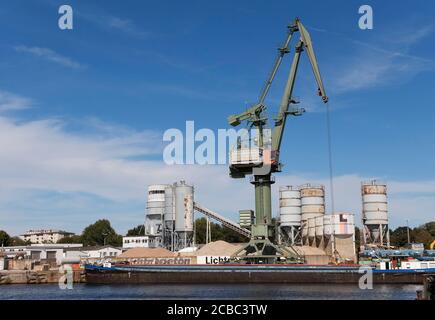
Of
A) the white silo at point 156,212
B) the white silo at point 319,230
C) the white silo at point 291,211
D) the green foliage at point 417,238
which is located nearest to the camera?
the white silo at point 319,230

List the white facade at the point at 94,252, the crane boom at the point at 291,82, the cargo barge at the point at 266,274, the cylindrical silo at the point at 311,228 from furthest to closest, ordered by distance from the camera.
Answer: the white facade at the point at 94,252
the cylindrical silo at the point at 311,228
the crane boom at the point at 291,82
the cargo barge at the point at 266,274

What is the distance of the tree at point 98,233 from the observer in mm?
156000

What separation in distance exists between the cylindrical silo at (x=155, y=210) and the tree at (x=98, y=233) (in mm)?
48245

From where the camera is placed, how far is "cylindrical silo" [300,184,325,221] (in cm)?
9550

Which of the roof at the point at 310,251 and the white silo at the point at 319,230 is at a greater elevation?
the white silo at the point at 319,230

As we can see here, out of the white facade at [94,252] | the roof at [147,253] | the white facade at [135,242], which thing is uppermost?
the white facade at [135,242]

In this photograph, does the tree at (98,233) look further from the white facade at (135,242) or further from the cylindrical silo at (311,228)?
the cylindrical silo at (311,228)

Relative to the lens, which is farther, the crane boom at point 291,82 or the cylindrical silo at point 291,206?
the cylindrical silo at point 291,206

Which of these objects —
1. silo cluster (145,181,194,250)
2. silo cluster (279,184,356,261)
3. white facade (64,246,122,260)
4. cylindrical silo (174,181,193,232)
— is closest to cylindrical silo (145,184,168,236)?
silo cluster (145,181,194,250)

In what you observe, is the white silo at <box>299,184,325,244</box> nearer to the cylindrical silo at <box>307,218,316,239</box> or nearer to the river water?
the cylindrical silo at <box>307,218,316,239</box>

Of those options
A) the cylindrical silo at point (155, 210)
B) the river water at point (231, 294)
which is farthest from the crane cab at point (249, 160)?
the cylindrical silo at point (155, 210)

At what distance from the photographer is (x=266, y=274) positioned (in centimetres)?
6800

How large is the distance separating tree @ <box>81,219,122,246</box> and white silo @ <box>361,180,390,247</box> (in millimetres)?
84010
